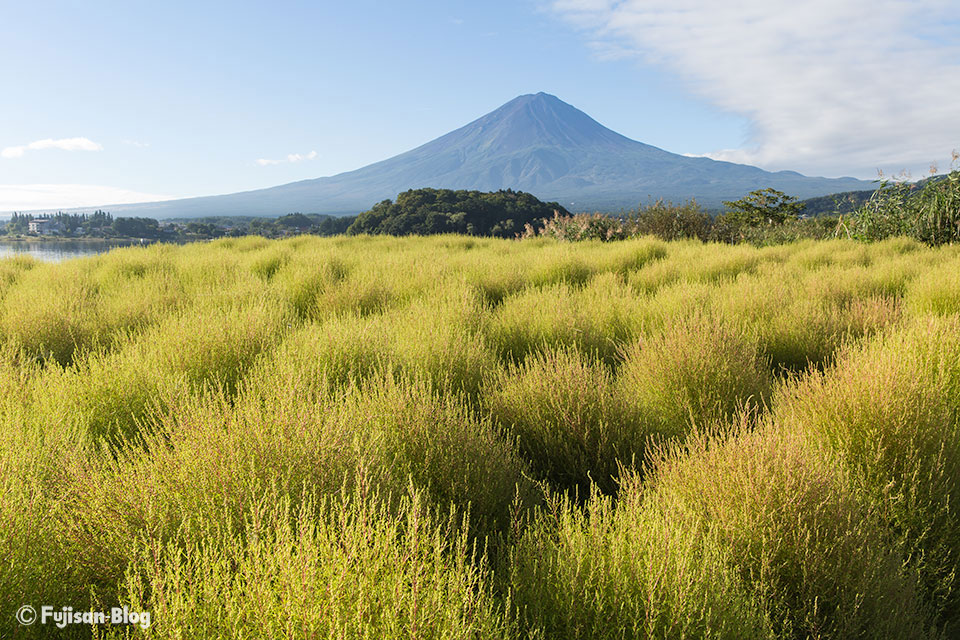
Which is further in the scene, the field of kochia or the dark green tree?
the dark green tree

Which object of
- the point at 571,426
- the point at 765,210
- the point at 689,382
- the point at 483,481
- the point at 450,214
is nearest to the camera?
the point at 483,481

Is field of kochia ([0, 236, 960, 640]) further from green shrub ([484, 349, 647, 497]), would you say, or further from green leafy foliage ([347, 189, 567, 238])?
green leafy foliage ([347, 189, 567, 238])

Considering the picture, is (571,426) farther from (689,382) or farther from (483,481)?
(689,382)

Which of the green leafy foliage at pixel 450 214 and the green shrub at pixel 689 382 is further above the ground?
the green leafy foliage at pixel 450 214

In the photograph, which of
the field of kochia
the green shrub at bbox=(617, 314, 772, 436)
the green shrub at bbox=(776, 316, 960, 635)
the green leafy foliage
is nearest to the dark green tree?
the green leafy foliage

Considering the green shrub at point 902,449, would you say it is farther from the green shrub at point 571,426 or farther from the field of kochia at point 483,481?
the green shrub at point 571,426

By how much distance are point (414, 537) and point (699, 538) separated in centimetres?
108

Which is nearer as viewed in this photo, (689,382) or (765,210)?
(689,382)

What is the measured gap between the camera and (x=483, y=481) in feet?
7.19

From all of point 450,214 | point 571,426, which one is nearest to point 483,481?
point 571,426

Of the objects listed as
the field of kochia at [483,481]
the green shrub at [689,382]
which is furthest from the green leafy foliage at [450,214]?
the green shrub at [689,382]

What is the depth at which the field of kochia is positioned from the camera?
1322mm

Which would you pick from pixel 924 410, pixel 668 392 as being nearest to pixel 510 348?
pixel 668 392

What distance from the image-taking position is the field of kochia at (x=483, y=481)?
1.32 m
